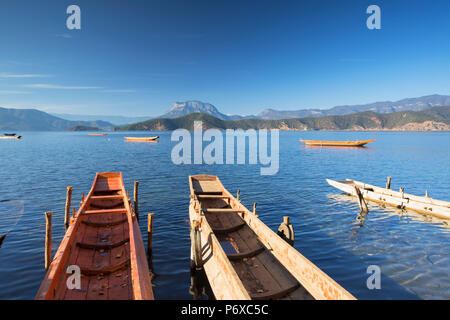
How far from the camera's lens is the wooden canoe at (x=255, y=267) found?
7.85 meters

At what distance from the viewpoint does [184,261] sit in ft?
44.8

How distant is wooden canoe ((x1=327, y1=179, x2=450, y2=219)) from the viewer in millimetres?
20516

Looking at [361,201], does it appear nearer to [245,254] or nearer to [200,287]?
[245,254]

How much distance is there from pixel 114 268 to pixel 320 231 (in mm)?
14049

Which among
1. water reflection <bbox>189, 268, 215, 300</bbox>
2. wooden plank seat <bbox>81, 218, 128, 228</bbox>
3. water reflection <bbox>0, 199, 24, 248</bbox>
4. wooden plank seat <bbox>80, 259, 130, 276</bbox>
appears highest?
wooden plank seat <bbox>81, 218, 128, 228</bbox>

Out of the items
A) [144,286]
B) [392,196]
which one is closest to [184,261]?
[144,286]

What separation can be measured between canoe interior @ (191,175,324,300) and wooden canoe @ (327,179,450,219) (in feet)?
55.0

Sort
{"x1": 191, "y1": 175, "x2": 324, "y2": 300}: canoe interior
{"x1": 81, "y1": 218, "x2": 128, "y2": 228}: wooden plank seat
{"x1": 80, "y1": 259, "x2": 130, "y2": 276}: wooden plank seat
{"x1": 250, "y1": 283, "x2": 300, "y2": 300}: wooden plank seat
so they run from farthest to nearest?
{"x1": 81, "y1": 218, "x2": 128, "y2": 228}: wooden plank seat, {"x1": 80, "y1": 259, "x2": 130, "y2": 276}: wooden plank seat, {"x1": 191, "y1": 175, "x2": 324, "y2": 300}: canoe interior, {"x1": 250, "y1": 283, "x2": 300, "y2": 300}: wooden plank seat

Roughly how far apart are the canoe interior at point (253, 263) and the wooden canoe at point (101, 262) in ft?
12.5

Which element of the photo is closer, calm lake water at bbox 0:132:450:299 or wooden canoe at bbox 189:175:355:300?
wooden canoe at bbox 189:175:355:300

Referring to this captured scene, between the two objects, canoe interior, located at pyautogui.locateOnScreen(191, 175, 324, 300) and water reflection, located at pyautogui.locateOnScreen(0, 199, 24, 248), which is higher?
canoe interior, located at pyautogui.locateOnScreen(191, 175, 324, 300)

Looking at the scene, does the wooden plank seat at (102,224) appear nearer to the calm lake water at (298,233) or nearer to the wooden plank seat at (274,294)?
the calm lake water at (298,233)

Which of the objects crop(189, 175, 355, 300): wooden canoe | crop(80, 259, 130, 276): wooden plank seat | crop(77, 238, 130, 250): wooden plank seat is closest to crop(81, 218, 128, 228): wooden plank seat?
crop(77, 238, 130, 250): wooden plank seat

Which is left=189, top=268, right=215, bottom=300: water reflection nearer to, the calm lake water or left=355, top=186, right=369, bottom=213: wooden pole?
the calm lake water
